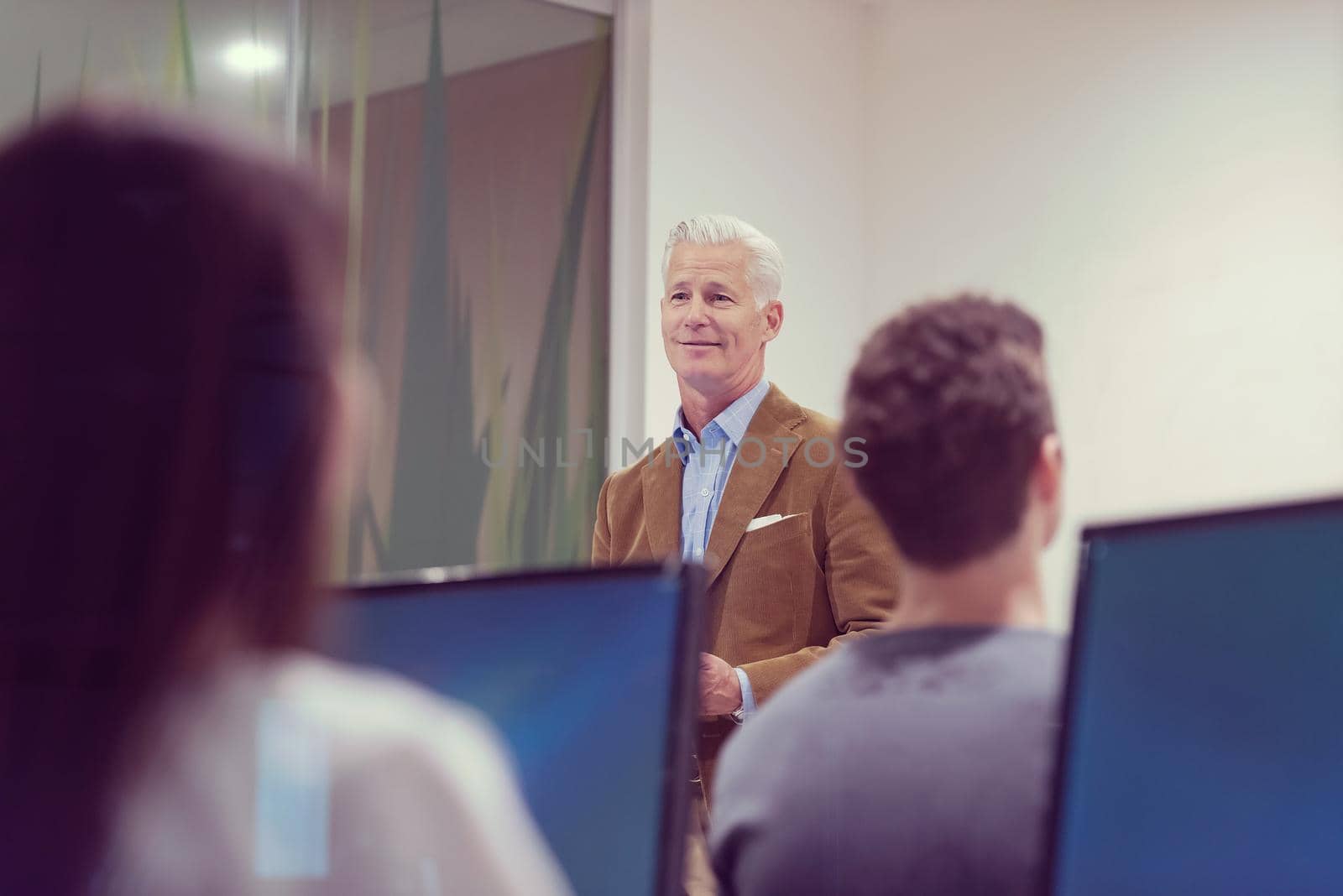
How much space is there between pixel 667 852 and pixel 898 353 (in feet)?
1.80

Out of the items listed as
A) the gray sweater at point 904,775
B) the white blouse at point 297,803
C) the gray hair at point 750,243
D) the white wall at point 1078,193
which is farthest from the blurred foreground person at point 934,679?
the white wall at point 1078,193

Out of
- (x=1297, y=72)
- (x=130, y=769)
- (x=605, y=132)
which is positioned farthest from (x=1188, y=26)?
(x=130, y=769)

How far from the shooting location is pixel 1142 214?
4.39 m

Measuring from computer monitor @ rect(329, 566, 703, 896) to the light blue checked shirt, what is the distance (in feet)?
5.33

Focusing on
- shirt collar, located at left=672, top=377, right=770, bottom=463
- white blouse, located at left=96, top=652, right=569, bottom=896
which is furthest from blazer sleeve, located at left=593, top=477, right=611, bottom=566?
white blouse, located at left=96, top=652, right=569, bottom=896

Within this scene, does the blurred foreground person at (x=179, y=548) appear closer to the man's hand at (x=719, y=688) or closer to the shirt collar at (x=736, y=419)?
the man's hand at (x=719, y=688)

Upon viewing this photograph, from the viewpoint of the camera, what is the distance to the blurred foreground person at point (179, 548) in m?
0.60

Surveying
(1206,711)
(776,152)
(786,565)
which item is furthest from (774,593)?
(776,152)

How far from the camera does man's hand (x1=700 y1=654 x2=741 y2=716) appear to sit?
2129 millimetres

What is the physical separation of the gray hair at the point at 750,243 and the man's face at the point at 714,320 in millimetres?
11

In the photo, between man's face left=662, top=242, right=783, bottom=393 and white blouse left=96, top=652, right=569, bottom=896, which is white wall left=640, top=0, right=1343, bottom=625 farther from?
white blouse left=96, top=652, right=569, bottom=896

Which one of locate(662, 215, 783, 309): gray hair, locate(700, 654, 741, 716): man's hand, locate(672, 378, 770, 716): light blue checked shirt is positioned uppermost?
locate(662, 215, 783, 309): gray hair

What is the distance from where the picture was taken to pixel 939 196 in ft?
16.3

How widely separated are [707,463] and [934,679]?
4.89 ft
